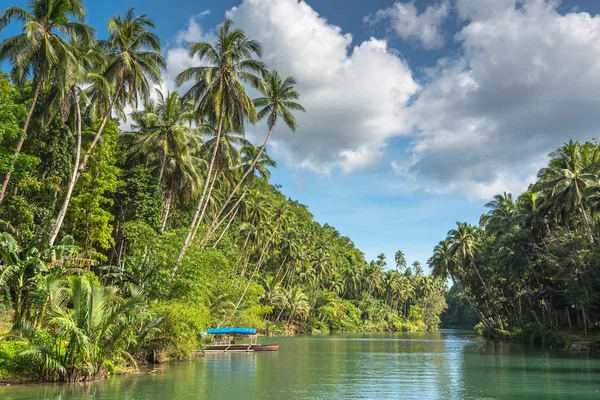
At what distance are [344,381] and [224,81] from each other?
18.7m

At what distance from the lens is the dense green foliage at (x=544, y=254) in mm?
39041

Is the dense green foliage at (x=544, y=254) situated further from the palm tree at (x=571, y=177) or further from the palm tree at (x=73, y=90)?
the palm tree at (x=73, y=90)

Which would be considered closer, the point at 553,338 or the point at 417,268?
the point at 553,338

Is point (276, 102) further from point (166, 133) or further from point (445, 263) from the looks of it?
point (445, 263)

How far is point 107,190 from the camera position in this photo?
3369 centimetres

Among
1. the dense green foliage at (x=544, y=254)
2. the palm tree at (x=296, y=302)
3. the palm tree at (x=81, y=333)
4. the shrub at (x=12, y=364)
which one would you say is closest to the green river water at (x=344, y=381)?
the palm tree at (x=81, y=333)

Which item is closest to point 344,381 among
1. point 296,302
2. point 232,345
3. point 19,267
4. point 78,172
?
point 19,267

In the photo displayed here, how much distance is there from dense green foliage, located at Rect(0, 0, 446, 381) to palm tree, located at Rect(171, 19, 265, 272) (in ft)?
0.28

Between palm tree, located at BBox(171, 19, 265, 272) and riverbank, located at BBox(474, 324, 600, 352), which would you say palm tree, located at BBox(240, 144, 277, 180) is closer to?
palm tree, located at BBox(171, 19, 265, 272)

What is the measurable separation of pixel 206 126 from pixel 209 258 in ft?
45.0

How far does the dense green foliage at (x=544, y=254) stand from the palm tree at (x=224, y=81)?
1072 inches

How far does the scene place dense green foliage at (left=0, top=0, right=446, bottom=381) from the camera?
63.0 feet

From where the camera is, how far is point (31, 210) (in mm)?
26969

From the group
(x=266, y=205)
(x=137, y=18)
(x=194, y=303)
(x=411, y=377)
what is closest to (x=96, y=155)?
(x=137, y=18)
